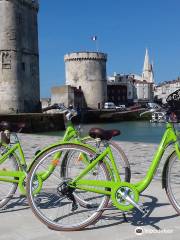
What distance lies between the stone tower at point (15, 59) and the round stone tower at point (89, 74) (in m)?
19.6

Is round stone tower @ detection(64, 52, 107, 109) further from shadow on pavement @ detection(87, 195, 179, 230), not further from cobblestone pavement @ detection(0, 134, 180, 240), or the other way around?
shadow on pavement @ detection(87, 195, 179, 230)

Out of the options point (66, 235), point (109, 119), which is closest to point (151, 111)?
point (66, 235)

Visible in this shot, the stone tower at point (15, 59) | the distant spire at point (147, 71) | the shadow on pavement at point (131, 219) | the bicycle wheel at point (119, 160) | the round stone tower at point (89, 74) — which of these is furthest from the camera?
the distant spire at point (147, 71)

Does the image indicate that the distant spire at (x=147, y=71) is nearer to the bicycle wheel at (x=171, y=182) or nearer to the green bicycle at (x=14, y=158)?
the green bicycle at (x=14, y=158)

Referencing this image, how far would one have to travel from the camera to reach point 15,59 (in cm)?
4347

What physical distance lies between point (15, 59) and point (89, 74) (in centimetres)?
2257

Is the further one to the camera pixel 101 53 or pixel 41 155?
pixel 101 53

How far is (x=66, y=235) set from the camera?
11.2 feet

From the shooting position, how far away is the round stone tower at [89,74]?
64.6 m

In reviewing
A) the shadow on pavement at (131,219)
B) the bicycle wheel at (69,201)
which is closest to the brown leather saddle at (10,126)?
the bicycle wheel at (69,201)

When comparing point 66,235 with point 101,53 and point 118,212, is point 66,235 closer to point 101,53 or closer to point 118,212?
point 118,212

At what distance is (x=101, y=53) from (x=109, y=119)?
42.7ft

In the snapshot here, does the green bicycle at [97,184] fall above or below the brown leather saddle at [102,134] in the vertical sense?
below

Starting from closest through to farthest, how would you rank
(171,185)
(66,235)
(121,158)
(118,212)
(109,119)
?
1. (66,235)
2. (171,185)
3. (118,212)
4. (121,158)
5. (109,119)
